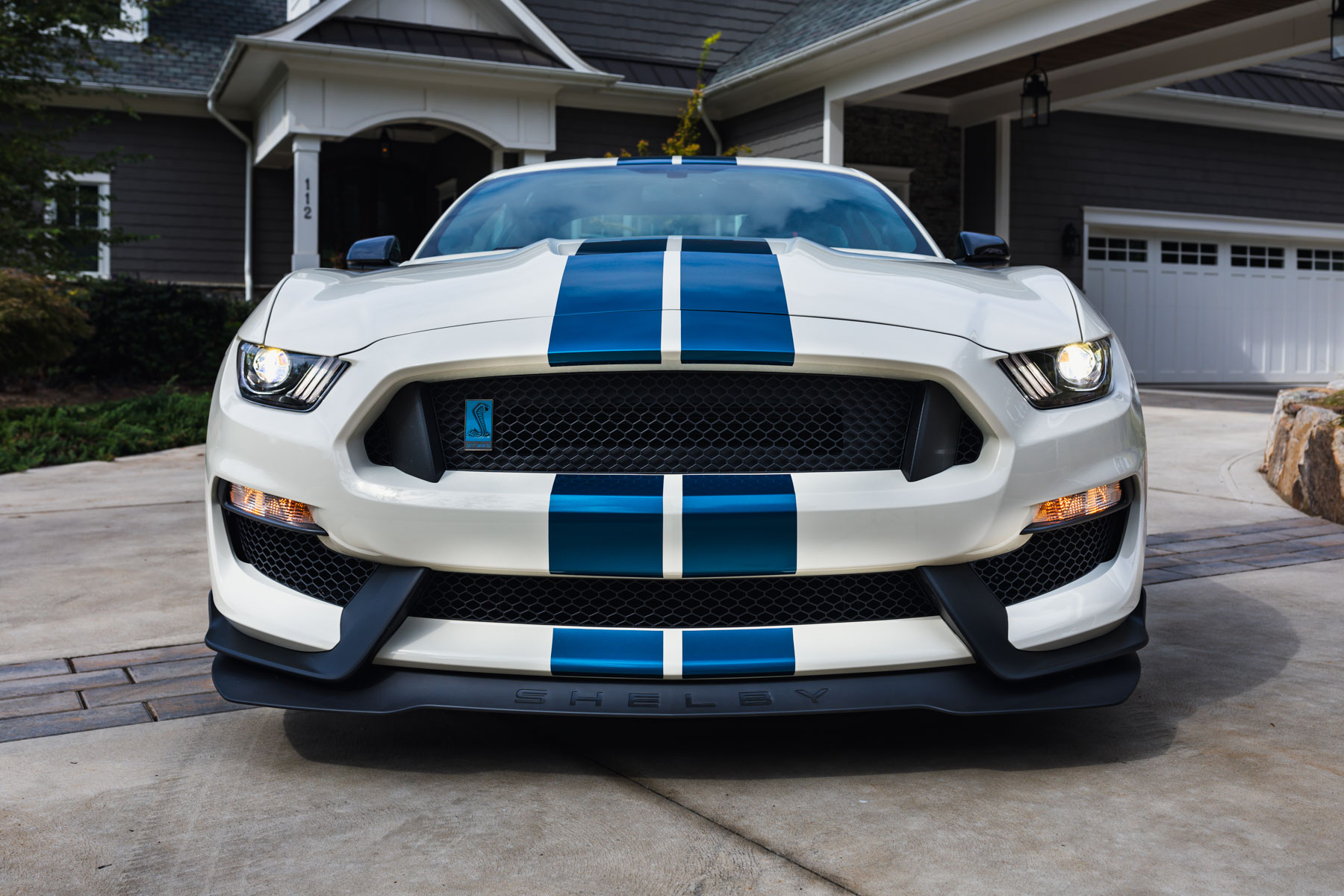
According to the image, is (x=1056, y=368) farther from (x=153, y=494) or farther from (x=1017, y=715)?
(x=153, y=494)

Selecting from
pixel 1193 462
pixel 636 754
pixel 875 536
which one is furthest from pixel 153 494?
pixel 1193 462

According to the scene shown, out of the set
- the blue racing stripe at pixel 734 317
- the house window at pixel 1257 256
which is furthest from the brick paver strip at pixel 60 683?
the house window at pixel 1257 256

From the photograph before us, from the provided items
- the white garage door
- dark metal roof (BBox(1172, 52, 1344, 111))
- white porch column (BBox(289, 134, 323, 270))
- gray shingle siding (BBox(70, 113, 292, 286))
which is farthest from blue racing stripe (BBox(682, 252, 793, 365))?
dark metal roof (BBox(1172, 52, 1344, 111))

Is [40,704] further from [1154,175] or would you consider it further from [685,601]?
[1154,175]

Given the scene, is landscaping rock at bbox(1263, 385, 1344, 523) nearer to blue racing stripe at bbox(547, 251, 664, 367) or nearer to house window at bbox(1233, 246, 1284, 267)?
blue racing stripe at bbox(547, 251, 664, 367)

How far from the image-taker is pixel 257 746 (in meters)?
2.37

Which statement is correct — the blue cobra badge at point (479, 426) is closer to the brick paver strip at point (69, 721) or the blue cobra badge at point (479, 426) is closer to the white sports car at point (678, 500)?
the white sports car at point (678, 500)

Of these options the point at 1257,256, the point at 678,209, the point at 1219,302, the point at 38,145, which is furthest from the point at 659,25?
the point at 678,209

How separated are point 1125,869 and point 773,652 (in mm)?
644

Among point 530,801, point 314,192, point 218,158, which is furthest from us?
point 218,158

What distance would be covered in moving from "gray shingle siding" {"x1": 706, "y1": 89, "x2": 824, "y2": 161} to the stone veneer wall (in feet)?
3.39

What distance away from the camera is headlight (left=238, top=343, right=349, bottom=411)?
2205 millimetres

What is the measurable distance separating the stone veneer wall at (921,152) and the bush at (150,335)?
7.18m

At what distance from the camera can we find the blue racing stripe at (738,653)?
2.05 meters
